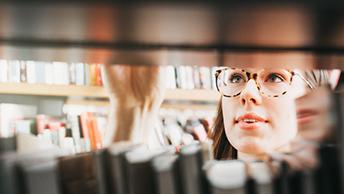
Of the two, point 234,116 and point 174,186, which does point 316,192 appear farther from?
point 234,116

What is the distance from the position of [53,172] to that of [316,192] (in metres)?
0.26

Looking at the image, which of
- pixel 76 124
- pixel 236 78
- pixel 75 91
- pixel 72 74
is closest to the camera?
pixel 236 78

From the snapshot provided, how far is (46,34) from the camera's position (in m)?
0.43

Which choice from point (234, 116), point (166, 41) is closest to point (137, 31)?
point (166, 41)

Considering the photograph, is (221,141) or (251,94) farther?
(221,141)

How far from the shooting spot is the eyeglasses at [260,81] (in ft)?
2.49

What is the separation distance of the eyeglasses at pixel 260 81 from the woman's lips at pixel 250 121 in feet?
0.19

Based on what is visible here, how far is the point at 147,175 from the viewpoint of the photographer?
0.46 metres

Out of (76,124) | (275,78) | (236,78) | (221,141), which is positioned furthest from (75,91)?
(275,78)

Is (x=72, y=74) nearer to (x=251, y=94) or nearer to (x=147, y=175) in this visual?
(x=251, y=94)

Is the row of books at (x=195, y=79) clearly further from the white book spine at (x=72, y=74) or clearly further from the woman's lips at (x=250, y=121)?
the woman's lips at (x=250, y=121)

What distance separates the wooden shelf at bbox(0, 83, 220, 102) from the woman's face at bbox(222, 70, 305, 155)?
164mm

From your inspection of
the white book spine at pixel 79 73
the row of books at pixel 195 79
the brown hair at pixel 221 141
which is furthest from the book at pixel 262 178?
the row of books at pixel 195 79

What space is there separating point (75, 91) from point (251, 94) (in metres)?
0.61
